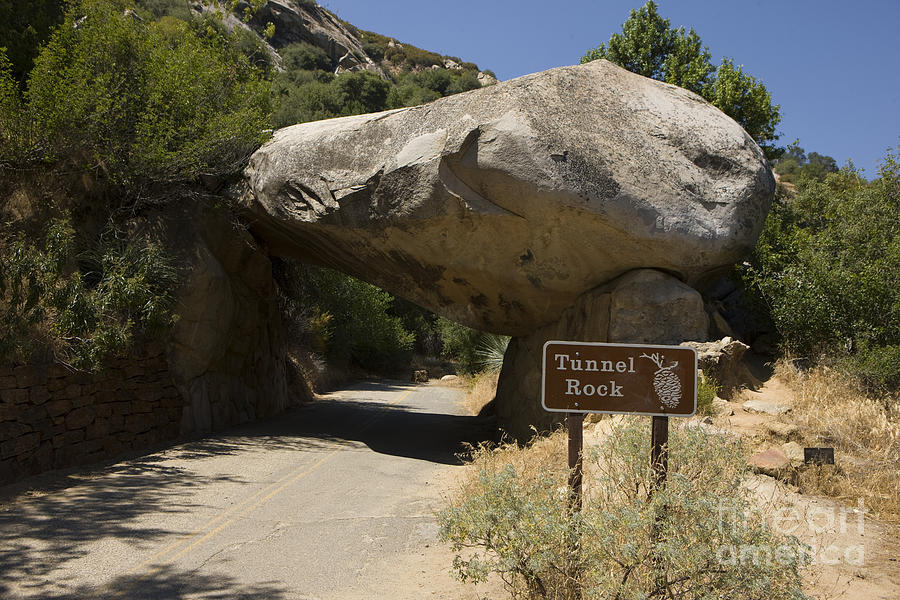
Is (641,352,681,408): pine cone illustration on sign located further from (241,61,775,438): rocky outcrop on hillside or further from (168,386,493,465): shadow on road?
(168,386,493,465): shadow on road

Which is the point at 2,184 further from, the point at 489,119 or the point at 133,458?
the point at 489,119

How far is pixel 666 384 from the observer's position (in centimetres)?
459

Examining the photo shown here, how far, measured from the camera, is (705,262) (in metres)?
10.2

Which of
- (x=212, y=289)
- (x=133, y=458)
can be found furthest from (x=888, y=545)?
(x=212, y=289)

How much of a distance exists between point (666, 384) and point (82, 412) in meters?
9.15

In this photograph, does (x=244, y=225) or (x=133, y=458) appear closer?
(x=133, y=458)

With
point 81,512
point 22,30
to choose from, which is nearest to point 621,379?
point 81,512

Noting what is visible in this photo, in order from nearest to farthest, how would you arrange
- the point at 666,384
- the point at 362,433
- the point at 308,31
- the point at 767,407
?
the point at 666,384
the point at 767,407
the point at 362,433
the point at 308,31

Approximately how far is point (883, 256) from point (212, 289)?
12545mm

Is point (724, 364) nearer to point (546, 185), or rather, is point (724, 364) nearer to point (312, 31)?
point (546, 185)

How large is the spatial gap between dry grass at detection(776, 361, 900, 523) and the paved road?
165 inches

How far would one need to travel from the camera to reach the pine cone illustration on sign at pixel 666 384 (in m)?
4.57

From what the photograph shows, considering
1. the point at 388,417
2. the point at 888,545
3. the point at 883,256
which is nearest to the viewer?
the point at 888,545

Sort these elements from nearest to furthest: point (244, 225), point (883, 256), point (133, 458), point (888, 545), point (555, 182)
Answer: point (888, 545) → point (555, 182) → point (133, 458) → point (883, 256) → point (244, 225)
